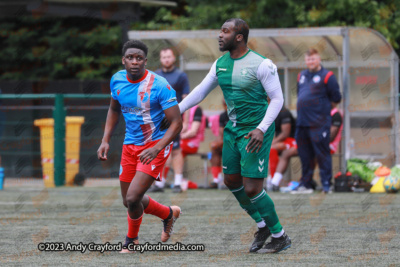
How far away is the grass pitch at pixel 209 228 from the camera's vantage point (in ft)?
23.2

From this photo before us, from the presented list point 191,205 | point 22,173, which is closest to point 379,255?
point 191,205

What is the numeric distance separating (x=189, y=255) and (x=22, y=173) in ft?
35.8

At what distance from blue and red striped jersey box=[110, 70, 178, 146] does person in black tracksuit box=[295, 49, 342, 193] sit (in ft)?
21.4

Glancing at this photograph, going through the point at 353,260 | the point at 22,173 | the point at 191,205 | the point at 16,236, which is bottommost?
the point at 22,173

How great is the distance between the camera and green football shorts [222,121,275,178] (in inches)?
293

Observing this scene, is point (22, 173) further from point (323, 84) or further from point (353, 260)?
point (353, 260)

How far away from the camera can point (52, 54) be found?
2498cm

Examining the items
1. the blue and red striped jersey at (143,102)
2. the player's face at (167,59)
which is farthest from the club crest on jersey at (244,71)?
the player's face at (167,59)

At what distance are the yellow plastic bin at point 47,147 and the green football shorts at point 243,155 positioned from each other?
976cm

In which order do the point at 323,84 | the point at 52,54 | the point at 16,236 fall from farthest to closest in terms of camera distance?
1. the point at 52,54
2. the point at 323,84
3. the point at 16,236

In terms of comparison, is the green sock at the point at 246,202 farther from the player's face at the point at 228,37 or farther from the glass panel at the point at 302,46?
the glass panel at the point at 302,46

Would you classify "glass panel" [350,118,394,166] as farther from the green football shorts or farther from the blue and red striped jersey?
the blue and red striped jersey

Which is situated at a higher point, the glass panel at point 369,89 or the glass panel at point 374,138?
the glass panel at point 369,89

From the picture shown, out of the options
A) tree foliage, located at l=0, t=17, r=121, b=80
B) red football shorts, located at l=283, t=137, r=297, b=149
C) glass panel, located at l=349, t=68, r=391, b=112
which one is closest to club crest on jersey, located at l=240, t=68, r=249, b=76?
red football shorts, located at l=283, t=137, r=297, b=149
